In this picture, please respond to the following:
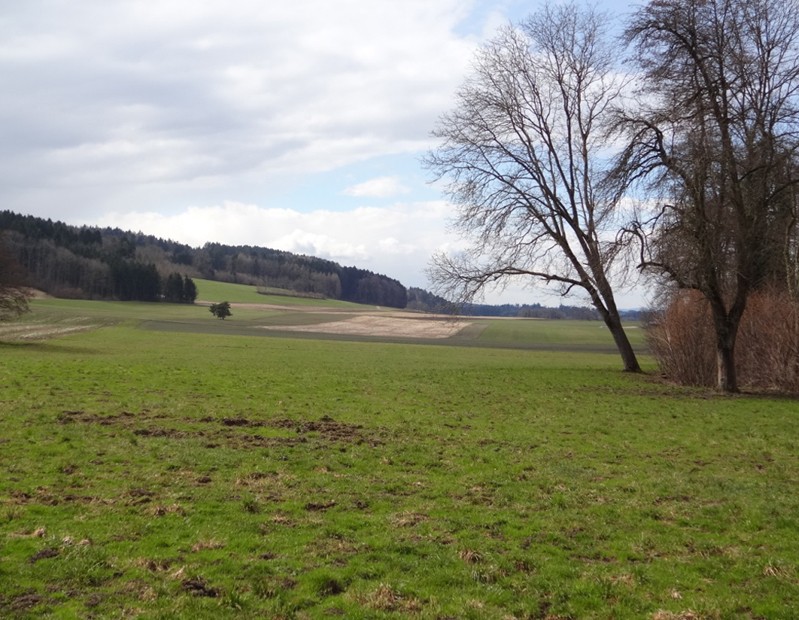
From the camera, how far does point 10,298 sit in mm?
43000

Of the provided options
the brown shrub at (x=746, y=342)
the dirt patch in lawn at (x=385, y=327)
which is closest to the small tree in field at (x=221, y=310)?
the dirt patch in lawn at (x=385, y=327)

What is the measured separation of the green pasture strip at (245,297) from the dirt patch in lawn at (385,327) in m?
41.6

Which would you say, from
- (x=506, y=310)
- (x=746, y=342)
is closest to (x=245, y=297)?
(x=506, y=310)

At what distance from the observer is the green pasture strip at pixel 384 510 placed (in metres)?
6.13

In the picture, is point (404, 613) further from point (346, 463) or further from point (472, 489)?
point (346, 463)

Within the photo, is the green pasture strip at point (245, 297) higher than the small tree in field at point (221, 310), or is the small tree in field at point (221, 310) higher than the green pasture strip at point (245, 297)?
the green pasture strip at point (245, 297)

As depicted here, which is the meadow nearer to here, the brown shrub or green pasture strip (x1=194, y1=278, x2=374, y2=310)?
the brown shrub

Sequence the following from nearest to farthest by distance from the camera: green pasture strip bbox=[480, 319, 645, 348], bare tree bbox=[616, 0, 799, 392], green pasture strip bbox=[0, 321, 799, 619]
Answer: green pasture strip bbox=[0, 321, 799, 619]
bare tree bbox=[616, 0, 799, 392]
green pasture strip bbox=[480, 319, 645, 348]

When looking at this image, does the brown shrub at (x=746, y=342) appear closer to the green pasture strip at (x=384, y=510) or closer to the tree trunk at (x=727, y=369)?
the tree trunk at (x=727, y=369)

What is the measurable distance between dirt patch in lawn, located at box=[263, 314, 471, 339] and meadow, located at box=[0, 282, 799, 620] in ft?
190

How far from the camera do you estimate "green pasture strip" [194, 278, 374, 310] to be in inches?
5674

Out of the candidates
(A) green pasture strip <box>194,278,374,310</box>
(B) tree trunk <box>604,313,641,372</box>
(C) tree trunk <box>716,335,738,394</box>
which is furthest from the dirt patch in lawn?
(C) tree trunk <box>716,335,738,394</box>

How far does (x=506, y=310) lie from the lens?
621 ft

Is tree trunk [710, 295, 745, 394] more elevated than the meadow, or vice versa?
tree trunk [710, 295, 745, 394]
